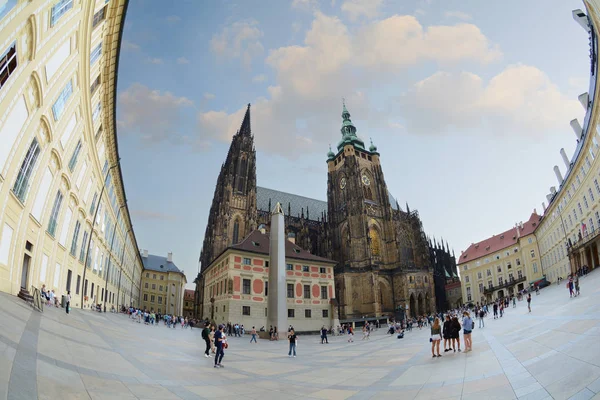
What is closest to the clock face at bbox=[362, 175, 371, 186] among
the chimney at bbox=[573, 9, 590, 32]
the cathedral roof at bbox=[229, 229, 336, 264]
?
the cathedral roof at bbox=[229, 229, 336, 264]

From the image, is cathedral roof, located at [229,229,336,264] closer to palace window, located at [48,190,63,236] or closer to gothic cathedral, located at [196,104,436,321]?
gothic cathedral, located at [196,104,436,321]

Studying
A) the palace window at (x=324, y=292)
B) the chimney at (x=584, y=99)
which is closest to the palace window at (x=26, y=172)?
the palace window at (x=324, y=292)

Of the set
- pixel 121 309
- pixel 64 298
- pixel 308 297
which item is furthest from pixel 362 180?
pixel 64 298

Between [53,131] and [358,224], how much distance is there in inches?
2185

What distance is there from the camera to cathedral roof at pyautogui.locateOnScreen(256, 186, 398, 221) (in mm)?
74812

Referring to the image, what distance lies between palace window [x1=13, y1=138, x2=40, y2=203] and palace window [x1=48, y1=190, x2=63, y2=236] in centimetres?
375

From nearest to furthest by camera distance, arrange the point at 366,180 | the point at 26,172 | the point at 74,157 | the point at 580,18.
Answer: the point at 26,172
the point at 74,157
the point at 580,18
the point at 366,180

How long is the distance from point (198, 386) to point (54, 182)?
1526 cm

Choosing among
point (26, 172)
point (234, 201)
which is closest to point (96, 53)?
point (26, 172)

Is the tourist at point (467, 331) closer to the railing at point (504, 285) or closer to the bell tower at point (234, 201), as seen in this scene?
the bell tower at point (234, 201)

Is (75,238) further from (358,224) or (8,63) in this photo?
(358,224)

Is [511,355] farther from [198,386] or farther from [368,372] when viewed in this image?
[198,386]

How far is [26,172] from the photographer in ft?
46.1

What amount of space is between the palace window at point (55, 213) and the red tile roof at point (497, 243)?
6584cm
